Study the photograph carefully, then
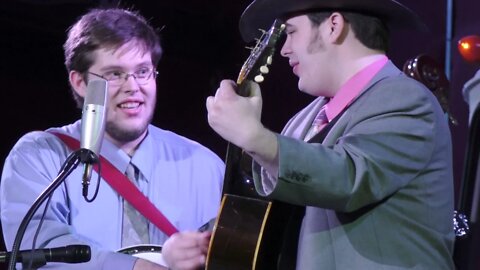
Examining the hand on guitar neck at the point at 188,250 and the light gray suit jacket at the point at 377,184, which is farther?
the hand on guitar neck at the point at 188,250

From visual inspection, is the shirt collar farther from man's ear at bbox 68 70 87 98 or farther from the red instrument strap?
man's ear at bbox 68 70 87 98

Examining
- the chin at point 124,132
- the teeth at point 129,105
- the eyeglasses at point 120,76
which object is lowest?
the chin at point 124,132

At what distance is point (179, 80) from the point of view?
4.63 meters

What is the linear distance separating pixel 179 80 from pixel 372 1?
238 centimetres

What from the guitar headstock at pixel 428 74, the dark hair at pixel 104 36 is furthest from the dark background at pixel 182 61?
the guitar headstock at pixel 428 74

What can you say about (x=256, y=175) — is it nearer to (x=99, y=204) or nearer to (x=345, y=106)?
(x=345, y=106)

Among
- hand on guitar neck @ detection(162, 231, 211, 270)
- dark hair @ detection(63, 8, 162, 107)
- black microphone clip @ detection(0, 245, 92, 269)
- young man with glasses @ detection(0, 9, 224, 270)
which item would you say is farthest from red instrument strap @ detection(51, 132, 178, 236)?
black microphone clip @ detection(0, 245, 92, 269)

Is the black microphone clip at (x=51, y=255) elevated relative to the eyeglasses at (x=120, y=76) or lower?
lower

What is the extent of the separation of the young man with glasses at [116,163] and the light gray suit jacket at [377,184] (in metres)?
1.02

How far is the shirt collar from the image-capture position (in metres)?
2.29

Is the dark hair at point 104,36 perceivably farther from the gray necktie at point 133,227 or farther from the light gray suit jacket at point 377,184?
the light gray suit jacket at point 377,184

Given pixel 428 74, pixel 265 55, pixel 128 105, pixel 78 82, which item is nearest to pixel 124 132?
pixel 128 105

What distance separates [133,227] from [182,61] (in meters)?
1.66

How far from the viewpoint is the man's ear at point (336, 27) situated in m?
2.33
